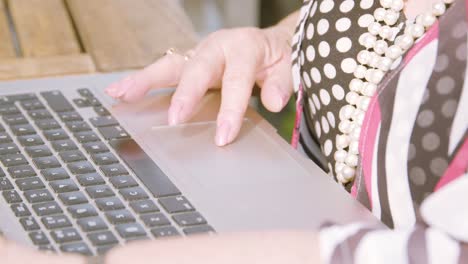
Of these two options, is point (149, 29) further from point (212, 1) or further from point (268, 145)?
point (212, 1)

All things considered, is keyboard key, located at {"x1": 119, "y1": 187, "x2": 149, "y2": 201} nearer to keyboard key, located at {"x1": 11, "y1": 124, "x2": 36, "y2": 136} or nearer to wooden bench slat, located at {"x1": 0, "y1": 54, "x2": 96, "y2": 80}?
keyboard key, located at {"x1": 11, "y1": 124, "x2": 36, "y2": 136}

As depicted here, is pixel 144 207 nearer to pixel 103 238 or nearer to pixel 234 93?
pixel 103 238

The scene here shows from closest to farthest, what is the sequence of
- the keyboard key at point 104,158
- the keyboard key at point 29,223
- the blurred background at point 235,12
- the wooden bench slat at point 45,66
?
the keyboard key at point 29,223, the keyboard key at point 104,158, the wooden bench slat at point 45,66, the blurred background at point 235,12

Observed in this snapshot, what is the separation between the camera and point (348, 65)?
749 mm

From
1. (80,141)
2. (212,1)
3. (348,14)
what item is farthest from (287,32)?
(212,1)

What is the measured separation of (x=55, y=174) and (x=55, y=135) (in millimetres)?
86

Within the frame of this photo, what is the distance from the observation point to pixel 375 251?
48 cm

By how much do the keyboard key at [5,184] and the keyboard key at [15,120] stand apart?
0.12 m

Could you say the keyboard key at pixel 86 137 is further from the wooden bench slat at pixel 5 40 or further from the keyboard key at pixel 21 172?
the wooden bench slat at pixel 5 40

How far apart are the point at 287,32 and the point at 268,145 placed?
0.74ft

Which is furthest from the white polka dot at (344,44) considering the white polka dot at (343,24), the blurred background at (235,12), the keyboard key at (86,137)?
the blurred background at (235,12)

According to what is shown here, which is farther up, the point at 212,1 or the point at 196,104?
the point at 196,104

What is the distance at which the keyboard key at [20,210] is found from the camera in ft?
1.95

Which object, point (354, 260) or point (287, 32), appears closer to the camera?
point (354, 260)
